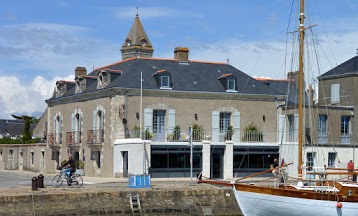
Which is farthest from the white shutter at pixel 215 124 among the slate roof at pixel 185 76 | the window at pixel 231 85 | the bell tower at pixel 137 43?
the bell tower at pixel 137 43

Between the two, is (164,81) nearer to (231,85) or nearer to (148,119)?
(148,119)

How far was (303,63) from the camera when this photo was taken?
1128 inches

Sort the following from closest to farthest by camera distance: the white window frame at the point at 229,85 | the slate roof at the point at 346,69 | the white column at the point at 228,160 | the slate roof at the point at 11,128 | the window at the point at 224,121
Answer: the white column at the point at 228,160
the window at the point at 224,121
the white window frame at the point at 229,85
the slate roof at the point at 346,69
the slate roof at the point at 11,128

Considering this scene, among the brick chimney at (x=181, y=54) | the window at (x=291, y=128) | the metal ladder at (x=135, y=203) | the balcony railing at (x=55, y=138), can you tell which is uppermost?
the brick chimney at (x=181, y=54)

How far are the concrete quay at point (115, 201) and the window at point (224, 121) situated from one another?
415 inches

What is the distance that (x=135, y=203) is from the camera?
28.1 m

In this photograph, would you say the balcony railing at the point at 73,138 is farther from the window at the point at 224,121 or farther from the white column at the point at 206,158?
the window at the point at 224,121

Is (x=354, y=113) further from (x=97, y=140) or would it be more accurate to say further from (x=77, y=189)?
(x=77, y=189)

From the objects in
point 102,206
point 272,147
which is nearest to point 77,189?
point 102,206

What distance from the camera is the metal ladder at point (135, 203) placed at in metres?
28.0

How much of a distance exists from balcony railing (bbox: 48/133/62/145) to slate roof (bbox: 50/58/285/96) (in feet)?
15.9

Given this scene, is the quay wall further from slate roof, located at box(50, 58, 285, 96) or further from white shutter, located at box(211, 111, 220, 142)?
slate roof, located at box(50, 58, 285, 96)

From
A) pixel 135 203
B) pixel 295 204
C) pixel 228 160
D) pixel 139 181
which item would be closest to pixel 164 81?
pixel 228 160

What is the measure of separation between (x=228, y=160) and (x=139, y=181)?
34.8ft
